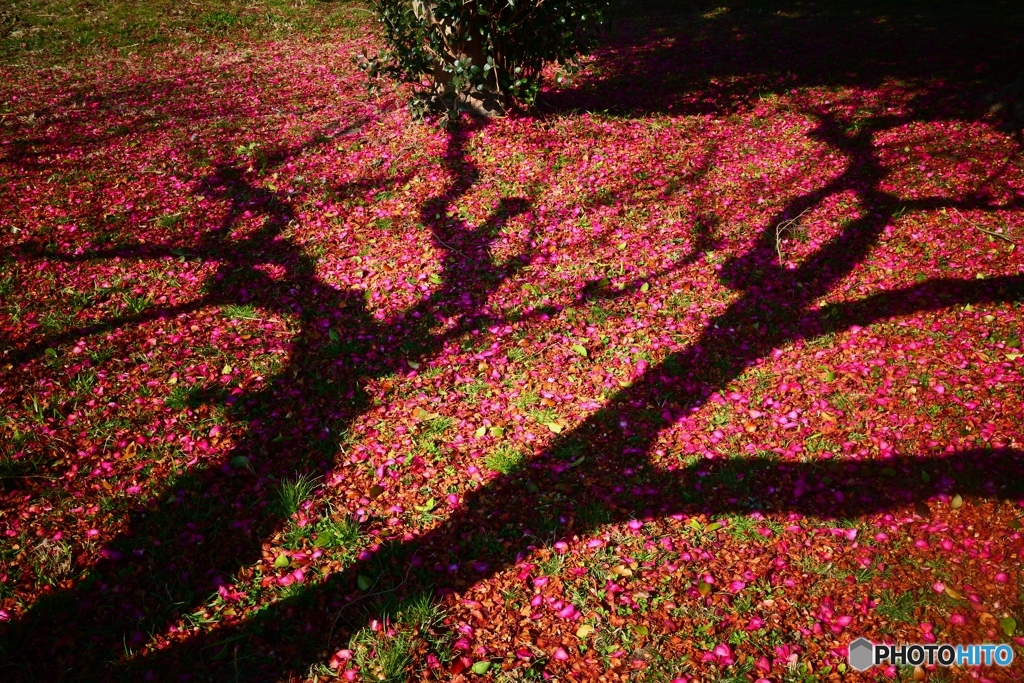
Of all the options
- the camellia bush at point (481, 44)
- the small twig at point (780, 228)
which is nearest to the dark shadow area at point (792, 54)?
the camellia bush at point (481, 44)

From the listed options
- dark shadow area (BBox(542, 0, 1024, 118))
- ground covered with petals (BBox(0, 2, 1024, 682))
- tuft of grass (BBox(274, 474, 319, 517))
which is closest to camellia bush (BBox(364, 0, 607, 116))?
ground covered with petals (BBox(0, 2, 1024, 682))

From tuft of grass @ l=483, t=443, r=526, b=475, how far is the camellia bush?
18.4 ft

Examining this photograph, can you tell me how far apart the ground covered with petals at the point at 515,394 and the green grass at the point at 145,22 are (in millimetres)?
5598

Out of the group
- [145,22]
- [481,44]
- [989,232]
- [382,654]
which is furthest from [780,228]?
[145,22]

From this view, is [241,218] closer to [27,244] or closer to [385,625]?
[27,244]

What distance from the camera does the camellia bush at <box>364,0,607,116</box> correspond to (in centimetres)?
795

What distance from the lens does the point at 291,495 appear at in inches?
152

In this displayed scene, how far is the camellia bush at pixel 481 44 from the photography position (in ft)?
26.1

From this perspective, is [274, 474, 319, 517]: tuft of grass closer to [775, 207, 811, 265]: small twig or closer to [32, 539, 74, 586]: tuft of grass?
[32, 539, 74, 586]: tuft of grass

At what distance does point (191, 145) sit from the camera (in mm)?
8938

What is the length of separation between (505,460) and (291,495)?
139 cm

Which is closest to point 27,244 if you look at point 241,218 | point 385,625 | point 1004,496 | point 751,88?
point 241,218

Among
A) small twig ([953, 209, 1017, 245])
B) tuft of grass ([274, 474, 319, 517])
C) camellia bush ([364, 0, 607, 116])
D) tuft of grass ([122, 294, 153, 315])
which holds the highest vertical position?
camellia bush ([364, 0, 607, 116])

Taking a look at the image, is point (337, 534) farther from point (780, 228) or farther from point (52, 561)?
point (780, 228)
